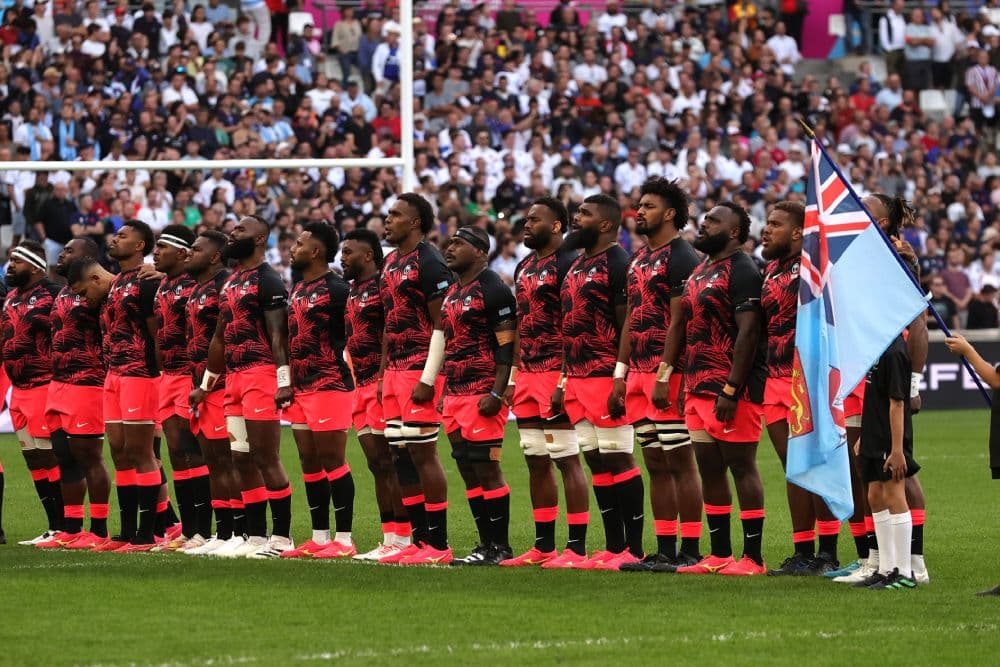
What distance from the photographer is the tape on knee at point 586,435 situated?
12188 mm

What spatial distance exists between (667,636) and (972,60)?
27523 millimetres

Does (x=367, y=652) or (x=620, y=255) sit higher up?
(x=620, y=255)

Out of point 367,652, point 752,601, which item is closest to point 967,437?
point 752,601

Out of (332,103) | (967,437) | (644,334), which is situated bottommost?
(967,437)

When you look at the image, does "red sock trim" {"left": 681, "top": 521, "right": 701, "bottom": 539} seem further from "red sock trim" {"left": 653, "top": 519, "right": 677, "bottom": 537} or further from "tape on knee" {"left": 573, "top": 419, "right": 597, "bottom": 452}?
"tape on knee" {"left": 573, "top": 419, "right": 597, "bottom": 452}

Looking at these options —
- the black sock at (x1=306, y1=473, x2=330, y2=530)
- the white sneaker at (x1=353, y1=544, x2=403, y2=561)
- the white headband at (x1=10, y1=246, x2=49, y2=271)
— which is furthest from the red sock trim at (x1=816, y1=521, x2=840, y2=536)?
the white headband at (x1=10, y1=246, x2=49, y2=271)

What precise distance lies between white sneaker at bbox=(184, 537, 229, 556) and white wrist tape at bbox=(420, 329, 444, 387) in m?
2.10

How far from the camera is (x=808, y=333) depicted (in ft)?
34.4

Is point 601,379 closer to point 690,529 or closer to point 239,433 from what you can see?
point 690,529

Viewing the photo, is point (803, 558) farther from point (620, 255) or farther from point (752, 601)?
point (620, 255)

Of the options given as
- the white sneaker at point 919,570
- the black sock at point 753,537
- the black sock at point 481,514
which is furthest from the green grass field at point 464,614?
the black sock at point 481,514

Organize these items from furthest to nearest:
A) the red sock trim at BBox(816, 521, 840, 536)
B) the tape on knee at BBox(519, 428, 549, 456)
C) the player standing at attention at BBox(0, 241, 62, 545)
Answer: the player standing at attention at BBox(0, 241, 62, 545) < the tape on knee at BBox(519, 428, 549, 456) < the red sock trim at BBox(816, 521, 840, 536)

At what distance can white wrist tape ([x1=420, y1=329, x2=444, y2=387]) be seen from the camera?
12.5 metres

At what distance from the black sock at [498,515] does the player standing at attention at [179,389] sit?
242 centimetres
